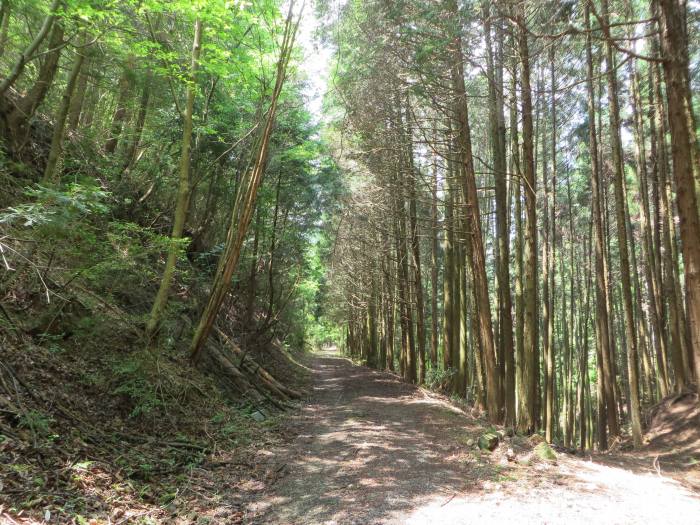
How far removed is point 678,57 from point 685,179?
1.38 m

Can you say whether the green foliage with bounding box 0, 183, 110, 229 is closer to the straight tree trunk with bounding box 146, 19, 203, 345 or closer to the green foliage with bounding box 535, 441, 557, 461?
the straight tree trunk with bounding box 146, 19, 203, 345

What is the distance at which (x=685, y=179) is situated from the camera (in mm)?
4852

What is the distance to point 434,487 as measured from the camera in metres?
4.74

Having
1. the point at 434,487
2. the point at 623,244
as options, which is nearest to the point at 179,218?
the point at 434,487

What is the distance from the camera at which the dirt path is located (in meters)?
3.89

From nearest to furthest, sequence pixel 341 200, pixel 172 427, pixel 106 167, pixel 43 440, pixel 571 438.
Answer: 1. pixel 43 440
2. pixel 172 427
3. pixel 106 167
4. pixel 341 200
5. pixel 571 438

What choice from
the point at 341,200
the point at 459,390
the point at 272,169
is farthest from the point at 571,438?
the point at 272,169

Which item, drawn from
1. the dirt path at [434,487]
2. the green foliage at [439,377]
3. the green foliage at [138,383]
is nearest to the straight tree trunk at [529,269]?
the dirt path at [434,487]

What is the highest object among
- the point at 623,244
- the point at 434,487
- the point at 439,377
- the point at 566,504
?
the point at 623,244

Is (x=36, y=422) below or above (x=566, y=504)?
above

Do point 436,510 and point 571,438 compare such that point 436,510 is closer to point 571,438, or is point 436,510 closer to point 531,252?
point 531,252

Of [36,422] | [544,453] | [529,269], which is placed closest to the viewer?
[36,422]

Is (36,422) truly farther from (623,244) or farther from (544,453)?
(623,244)

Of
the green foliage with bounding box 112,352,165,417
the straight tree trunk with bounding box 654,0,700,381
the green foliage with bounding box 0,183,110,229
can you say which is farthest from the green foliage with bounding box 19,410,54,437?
the straight tree trunk with bounding box 654,0,700,381
